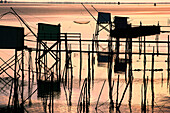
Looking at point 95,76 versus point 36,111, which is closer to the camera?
point 36,111

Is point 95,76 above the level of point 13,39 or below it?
below

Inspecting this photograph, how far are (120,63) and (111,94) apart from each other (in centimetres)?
1521

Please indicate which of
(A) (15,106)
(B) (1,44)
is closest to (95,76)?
(B) (1,44)

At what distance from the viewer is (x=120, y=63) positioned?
4138 cm

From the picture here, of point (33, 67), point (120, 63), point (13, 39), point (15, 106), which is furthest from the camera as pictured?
point (120, 63)

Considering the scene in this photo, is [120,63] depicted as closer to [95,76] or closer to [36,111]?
[95,76]

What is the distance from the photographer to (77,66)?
39.8m

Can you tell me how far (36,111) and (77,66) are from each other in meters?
15.7

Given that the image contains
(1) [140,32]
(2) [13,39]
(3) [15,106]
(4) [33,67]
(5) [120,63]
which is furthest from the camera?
(5) [120,63]

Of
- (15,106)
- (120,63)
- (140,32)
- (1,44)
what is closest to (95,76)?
(140,32)

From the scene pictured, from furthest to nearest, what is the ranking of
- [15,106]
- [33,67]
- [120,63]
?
[120,63]
[33,67]
[15,106]

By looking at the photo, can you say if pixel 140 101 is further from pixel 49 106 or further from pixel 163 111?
pixel 49 106

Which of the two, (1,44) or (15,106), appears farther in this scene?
(1,44)

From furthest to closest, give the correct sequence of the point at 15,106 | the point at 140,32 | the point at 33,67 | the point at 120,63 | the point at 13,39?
the point at 120,63, the point at 33,67, the point at 140,32, the point at 13,39, the point at 15,106
